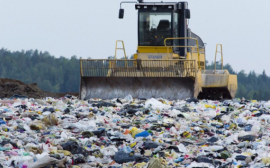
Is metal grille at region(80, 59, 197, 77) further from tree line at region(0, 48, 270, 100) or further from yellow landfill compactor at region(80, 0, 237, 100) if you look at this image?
tree line at region(0, 48, 270, 100)

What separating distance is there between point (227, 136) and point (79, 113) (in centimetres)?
279

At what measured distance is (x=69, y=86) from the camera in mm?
51344

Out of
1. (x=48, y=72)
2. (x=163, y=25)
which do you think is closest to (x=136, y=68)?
(x=163, y=25)

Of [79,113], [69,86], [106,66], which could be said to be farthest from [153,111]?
[69,86]

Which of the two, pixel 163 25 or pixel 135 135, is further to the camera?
pixel 163 25

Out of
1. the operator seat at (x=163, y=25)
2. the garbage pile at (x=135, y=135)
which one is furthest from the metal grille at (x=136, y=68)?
the garbage pile at (x=135, y=135)

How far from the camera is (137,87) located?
1175 centimetres

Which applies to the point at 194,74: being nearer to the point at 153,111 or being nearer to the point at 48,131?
the point at 153,111

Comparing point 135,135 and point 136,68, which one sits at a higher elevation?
point 136,68

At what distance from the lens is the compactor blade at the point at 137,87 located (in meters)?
11.6

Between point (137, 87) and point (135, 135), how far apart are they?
15.6 feet

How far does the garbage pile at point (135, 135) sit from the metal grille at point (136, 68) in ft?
5.49

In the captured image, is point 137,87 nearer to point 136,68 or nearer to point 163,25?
point 136,68

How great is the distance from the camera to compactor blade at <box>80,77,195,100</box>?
11578 mm
